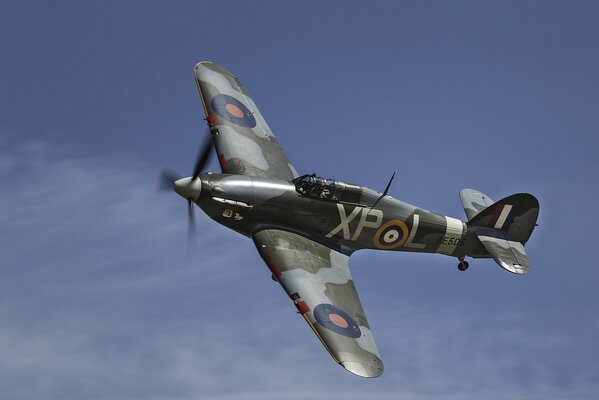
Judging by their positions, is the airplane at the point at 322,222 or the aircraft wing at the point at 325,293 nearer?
the aircraft wing at the point at 325,293

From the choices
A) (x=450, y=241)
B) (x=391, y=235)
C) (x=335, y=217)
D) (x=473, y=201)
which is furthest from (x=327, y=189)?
(x=473, y=201)

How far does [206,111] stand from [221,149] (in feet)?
6.46

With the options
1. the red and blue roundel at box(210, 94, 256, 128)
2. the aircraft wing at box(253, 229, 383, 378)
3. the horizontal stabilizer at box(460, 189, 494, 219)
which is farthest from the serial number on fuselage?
the red and blue roundel at box(210, 94, 256, 128)

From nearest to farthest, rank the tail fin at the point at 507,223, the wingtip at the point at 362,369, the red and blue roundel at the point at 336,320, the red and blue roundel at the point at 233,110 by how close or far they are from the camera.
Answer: the wingtip at the point at 362,369 < the red and blue roundel at the point at 336,320 < the tail fin at the point at 507,223 < the red and blue roundel at the point at 233,110

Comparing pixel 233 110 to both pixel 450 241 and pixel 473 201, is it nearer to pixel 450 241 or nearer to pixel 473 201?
pixel 450 241

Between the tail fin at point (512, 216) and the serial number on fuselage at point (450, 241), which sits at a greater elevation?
the tail fin at point (512, 216)

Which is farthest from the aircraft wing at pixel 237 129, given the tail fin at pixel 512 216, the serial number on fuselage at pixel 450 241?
the tail fin at pixel 512 216

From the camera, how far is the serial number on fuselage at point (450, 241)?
29228 millimetres

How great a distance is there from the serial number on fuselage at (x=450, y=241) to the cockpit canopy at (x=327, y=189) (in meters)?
3.11

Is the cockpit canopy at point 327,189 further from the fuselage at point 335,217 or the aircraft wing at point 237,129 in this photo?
the aircraft wing at point 237,129

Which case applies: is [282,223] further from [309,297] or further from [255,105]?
[255,105]

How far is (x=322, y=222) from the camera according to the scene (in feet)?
90.5

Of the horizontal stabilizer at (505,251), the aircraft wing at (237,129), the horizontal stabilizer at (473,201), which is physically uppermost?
the aircraft wing at (237,129)

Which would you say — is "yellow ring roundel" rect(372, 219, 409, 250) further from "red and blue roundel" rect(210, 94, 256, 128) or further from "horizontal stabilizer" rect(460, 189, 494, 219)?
"red and blue roundel" rect(210, 94, 256, 128)
